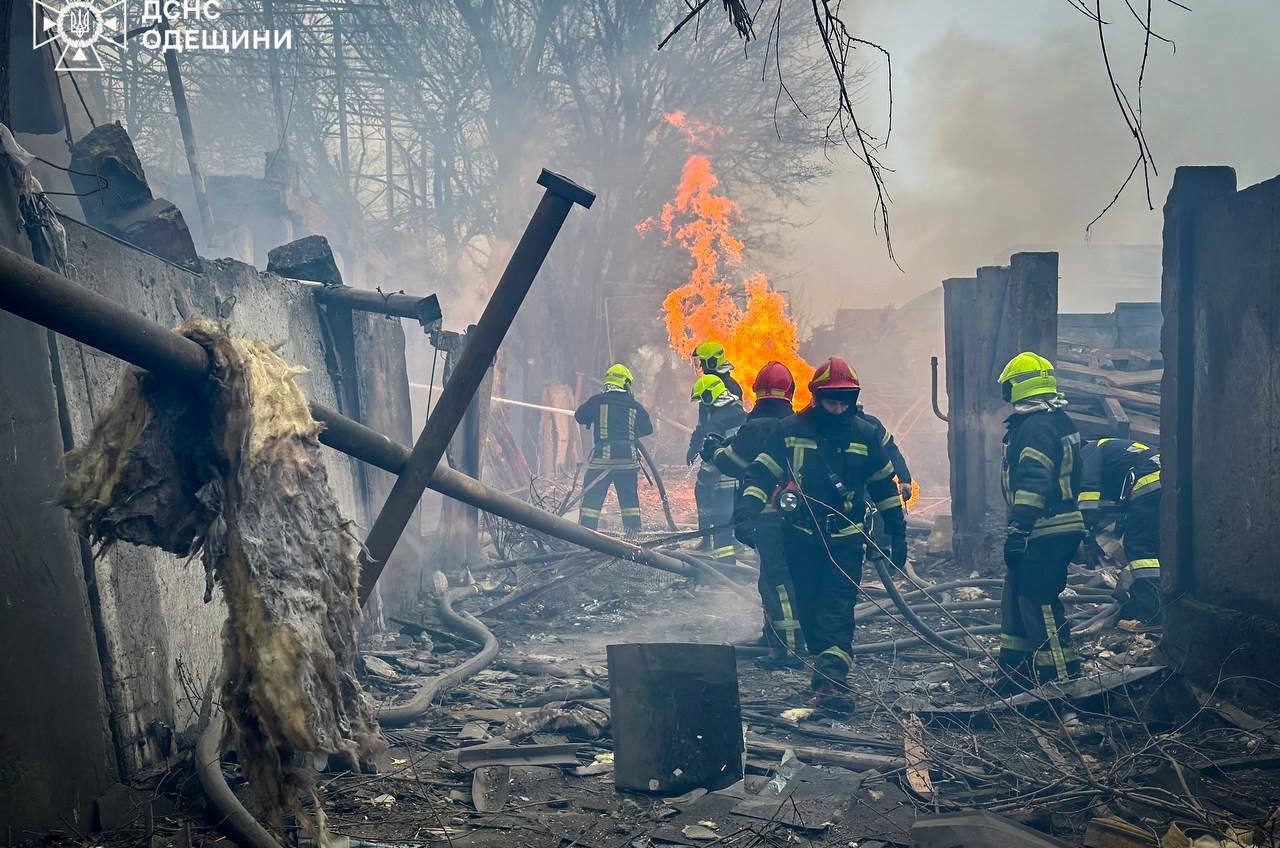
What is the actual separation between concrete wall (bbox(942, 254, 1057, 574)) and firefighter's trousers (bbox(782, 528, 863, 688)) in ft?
12.3

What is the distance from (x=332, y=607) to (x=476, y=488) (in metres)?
1.86

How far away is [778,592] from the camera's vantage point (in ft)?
22.6

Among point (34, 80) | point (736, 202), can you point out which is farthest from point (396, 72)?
point (34, 80)

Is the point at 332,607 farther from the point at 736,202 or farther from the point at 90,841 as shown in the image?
the point at 736,202

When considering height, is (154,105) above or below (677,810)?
above

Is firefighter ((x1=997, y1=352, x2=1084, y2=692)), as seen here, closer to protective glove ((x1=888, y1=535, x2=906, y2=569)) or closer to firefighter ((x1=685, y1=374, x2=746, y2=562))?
protective glove ((x1=888, y1=535, x2=906, y2=569))

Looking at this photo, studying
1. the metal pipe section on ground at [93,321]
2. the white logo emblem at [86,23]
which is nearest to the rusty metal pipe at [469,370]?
the metal pipe section on ground at [93,321]

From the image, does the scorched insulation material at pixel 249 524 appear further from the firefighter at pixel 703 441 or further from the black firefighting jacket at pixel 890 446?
the firefighter at pixel 703 441

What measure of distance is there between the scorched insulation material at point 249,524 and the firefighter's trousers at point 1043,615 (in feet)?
16.6

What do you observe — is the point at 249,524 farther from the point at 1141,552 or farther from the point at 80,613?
the point at 1141,552

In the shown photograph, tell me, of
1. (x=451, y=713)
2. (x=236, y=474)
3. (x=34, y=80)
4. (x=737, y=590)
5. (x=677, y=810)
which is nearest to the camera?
(x=236, y=474)

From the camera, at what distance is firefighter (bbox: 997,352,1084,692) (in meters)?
6.14

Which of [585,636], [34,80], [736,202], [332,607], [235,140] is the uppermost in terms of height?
[235,140]

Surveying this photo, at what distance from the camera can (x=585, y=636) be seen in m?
8.19
